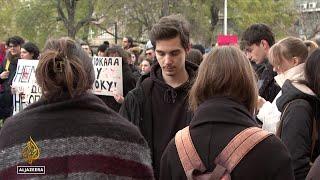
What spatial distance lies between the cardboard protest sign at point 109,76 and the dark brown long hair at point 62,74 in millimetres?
4595

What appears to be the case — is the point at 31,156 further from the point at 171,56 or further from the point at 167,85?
the point at 171,56

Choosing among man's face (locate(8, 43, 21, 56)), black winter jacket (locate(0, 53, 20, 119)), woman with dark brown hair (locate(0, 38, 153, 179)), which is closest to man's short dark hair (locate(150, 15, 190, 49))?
woman with dark brown hair (locate(0, 38, 153, 179))

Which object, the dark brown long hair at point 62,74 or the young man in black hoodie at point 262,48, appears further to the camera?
the young man in black hoodie at point 262,48

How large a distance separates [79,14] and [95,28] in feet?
5.49

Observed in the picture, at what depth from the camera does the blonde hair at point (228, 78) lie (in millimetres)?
2832

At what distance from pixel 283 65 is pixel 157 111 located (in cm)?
118

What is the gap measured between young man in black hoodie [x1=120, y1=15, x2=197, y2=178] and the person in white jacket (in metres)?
0.69

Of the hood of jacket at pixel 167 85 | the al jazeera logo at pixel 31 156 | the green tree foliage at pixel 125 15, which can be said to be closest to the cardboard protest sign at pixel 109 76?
the hood of jacket at pixel 167 85

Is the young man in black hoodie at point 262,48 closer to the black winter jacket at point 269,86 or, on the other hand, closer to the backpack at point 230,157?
the black winter jacket at point 269,86

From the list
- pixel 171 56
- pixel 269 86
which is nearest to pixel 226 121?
pixel 171 56

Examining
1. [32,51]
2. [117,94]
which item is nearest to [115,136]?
[117,94]

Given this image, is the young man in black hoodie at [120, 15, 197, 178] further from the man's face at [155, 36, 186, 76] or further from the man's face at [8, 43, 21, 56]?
the man's face at [8, 43, 21, 56]

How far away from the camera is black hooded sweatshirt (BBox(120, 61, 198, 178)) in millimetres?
4066

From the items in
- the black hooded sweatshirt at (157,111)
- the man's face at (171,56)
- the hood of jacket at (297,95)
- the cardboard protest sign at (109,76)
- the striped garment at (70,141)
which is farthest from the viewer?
the cardboard protest sign at (109,76)
